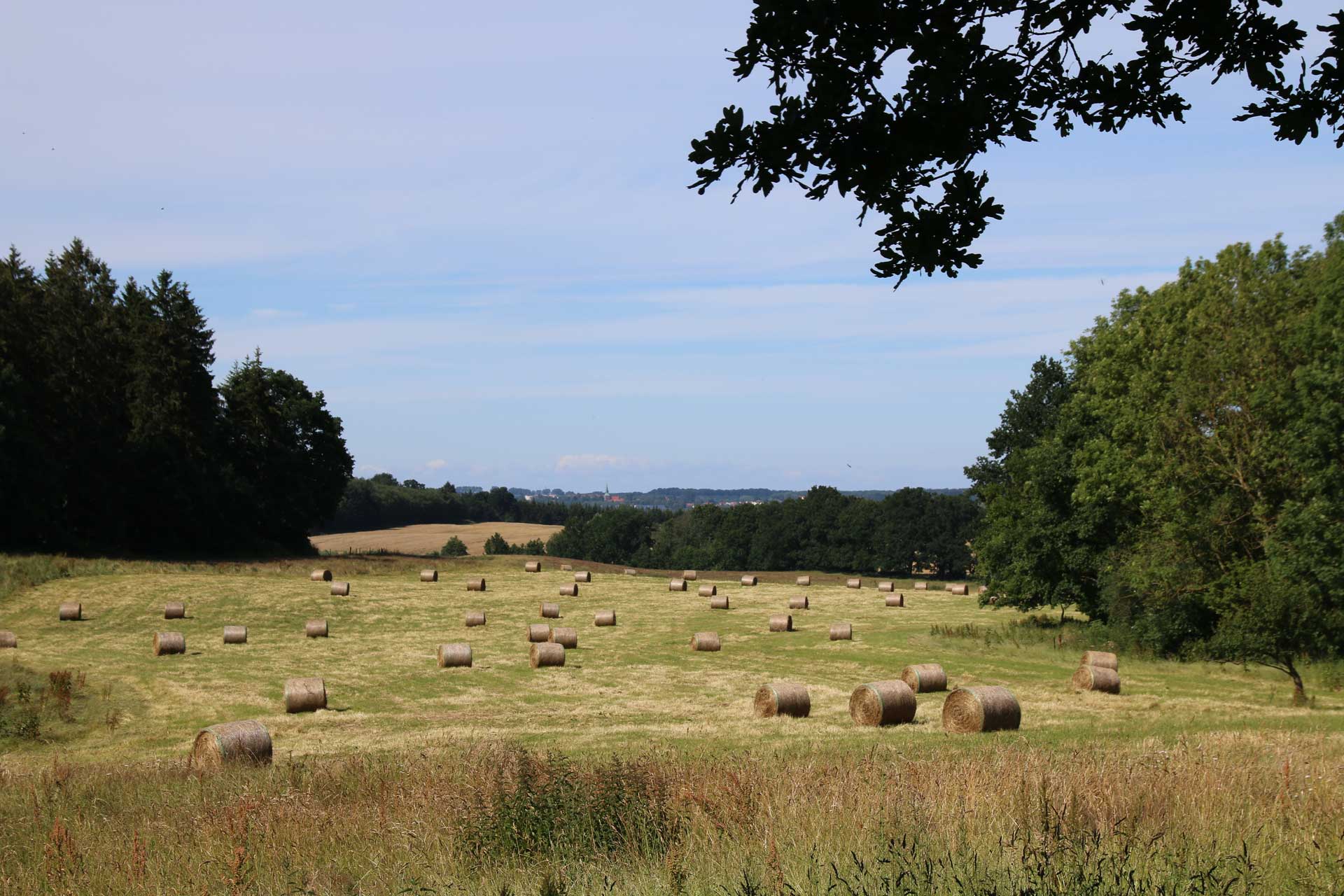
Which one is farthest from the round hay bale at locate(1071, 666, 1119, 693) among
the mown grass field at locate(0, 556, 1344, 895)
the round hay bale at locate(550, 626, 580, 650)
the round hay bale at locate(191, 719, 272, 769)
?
the round hay bale at locate(191, 719, 272, 769)

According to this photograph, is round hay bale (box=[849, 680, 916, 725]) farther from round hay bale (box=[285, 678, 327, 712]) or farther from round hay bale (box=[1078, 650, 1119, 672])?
round hay bale (box=[285, 678, 327, 712])

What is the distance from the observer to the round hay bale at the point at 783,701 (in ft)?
71.3

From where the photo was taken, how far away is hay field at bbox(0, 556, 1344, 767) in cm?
1964

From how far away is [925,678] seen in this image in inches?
983

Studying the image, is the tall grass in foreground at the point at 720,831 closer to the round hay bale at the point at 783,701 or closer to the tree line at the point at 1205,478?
the round hay bale at the point at 783,701

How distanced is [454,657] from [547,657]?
9.45ft

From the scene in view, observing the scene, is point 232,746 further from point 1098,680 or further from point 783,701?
point 1098,680

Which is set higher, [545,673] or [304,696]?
[304,696]

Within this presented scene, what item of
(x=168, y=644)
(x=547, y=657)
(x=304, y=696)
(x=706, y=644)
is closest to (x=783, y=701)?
(x=547, y=657)

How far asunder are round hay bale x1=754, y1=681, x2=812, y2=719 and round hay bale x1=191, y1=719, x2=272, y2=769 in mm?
10504

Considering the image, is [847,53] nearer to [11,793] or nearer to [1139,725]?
[11,793]

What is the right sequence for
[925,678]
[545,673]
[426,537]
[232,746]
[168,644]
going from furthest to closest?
1. [426,537]
2. [168,644]
3. [545,673]
4. [925,678]
5. [232,746]

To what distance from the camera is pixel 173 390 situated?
212 feet

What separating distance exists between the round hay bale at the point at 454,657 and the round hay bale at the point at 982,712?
51.4 feet
